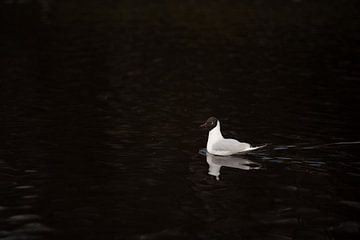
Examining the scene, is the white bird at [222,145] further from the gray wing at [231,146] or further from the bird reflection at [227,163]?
the bird reflection at [227,163]

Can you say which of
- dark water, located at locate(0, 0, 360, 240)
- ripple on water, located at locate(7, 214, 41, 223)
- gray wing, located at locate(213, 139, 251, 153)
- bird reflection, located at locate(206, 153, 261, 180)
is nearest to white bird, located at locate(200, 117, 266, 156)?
gray wing, located at locate(213, 139, 251, 153)

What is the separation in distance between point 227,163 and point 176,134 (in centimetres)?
396

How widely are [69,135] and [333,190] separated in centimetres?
1005

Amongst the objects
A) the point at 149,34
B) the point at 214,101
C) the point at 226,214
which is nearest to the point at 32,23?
the point at 149,34

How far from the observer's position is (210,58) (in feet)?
135

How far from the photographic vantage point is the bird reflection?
19833mm

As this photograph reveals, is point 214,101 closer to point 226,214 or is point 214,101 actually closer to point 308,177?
point 308,177

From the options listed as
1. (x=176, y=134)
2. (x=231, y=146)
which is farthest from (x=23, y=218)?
(x=176, y=134)

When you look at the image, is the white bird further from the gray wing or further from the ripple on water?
the ripple on water

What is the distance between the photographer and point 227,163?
2039 centimetres

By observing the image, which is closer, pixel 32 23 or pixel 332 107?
pixel 332 107

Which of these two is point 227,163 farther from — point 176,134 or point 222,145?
point 176,134

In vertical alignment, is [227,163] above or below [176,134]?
below

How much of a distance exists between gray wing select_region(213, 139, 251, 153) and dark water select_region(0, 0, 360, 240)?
435mm
